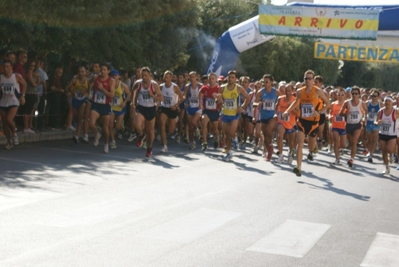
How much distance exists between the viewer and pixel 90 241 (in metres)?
7.96

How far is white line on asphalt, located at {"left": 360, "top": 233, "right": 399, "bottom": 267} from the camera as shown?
7916 mm

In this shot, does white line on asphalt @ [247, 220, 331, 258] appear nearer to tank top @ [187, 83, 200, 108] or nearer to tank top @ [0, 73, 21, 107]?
tank top @ [0, 73, 21, 107]

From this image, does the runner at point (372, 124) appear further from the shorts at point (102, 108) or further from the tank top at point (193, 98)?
the shorts at point (102, 108)

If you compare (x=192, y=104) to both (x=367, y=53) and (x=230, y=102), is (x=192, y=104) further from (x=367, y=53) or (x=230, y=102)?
(x=367, y=53)

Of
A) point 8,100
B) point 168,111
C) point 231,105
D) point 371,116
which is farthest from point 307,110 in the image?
point 371,116

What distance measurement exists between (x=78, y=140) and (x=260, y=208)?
9.45 metres

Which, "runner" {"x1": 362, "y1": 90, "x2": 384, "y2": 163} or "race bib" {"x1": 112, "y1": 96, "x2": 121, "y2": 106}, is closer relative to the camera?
"race bib" {"x1": 112, "y1": 96, "x2": 121, "y2": 106}

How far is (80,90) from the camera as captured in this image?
20000mm

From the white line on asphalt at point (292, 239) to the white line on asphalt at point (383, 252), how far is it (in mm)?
572

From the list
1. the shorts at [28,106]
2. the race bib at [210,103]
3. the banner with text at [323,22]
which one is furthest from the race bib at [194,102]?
the banner with text at [323,22]

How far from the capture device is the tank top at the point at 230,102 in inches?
714

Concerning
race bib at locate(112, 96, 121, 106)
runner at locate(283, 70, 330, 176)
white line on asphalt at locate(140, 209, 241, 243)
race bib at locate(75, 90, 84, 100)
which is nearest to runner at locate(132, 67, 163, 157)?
race bib at locate(112, 96, 121, 106)

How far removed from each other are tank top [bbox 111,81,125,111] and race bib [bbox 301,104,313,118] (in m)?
5.23

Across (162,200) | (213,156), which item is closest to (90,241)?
(162,200)
